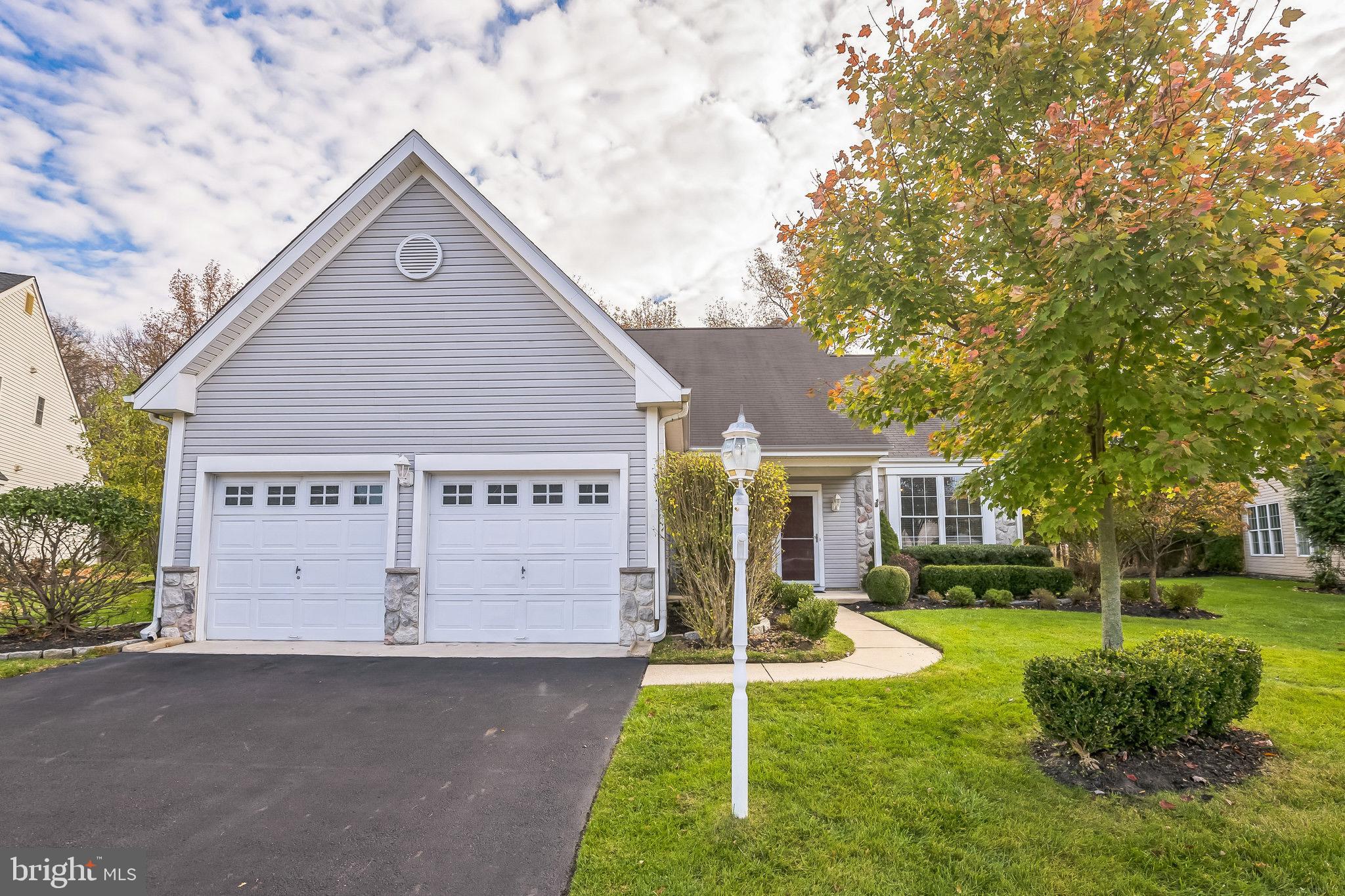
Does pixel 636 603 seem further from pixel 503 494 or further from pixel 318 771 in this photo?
pixel 318 771

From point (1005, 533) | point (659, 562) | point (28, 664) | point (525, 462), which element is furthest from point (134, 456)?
point (1005, 533)

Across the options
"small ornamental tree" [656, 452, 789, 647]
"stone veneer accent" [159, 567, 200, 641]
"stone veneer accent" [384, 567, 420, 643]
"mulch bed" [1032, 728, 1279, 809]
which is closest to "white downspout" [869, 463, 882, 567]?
"small ornamental tree" [656, 452, 789, 647]

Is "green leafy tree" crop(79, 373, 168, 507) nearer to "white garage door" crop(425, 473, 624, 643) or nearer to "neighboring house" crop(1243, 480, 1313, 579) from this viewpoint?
"white garage door" crop(425, 473, 624, 643)

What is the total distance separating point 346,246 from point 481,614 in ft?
18.0

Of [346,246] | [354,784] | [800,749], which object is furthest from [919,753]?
[346,246]

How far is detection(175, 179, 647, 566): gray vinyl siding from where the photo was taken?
825 cm

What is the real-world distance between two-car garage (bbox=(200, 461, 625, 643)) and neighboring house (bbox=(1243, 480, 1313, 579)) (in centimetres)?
1586

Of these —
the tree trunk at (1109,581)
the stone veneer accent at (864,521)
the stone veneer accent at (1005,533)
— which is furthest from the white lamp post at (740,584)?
the stone veneer accent at (1005,533)

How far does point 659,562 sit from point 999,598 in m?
7.24

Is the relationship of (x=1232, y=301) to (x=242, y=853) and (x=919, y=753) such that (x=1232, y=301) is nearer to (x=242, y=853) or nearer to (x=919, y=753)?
(x=919, y=753)

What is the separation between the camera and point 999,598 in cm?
1143

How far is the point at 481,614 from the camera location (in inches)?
320

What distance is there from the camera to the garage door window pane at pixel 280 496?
334 inches

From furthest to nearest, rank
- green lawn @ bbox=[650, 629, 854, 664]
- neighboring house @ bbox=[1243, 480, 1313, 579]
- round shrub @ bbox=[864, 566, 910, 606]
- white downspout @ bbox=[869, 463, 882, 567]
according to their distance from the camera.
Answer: neighboring house @ bbox=[1243, 480, 1313, 579] → white downspout @ bbox=[869, 463, 882, 567] → round shrub @ bbox=[864, 566, 910, 606] → green lawn @ bbox=[650, 629, 854, 664]
